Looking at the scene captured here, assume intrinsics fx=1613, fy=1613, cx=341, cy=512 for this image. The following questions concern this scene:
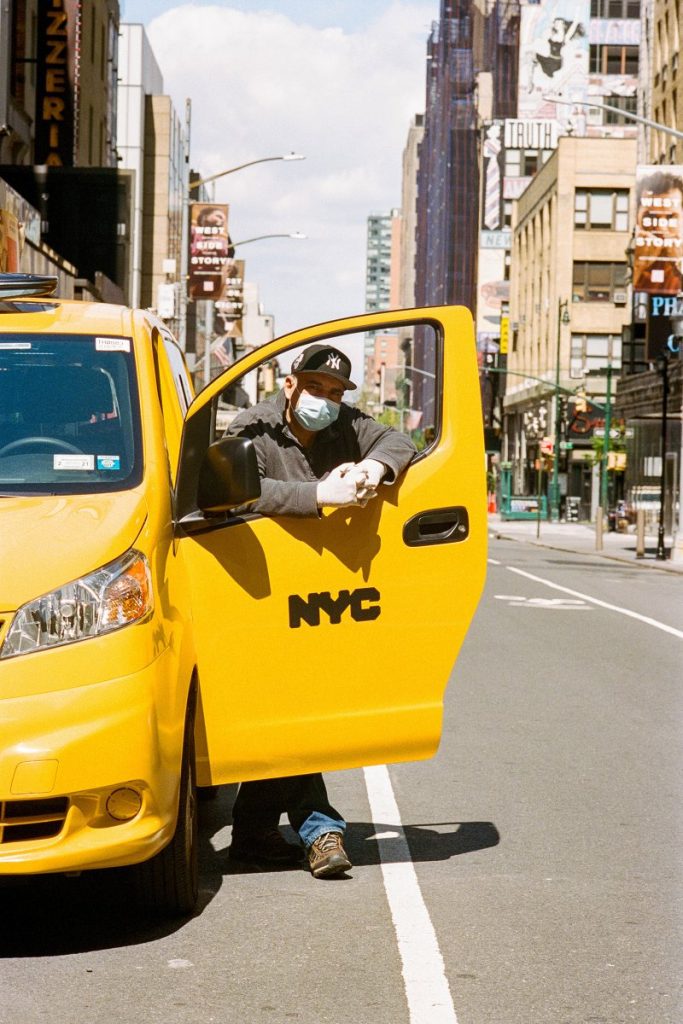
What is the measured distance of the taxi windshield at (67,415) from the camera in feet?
18.2

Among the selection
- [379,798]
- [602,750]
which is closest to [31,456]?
[379,798]

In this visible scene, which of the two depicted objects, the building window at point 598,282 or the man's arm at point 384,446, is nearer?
the man's arm at point 384,446

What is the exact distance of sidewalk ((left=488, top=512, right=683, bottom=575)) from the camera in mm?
37094

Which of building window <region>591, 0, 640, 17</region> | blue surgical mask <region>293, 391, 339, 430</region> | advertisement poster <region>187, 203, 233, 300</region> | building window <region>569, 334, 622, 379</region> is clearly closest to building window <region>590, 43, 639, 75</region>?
building window <region>591, 0, 640, 17</region>

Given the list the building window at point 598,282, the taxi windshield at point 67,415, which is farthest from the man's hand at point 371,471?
the building window at point 598,282

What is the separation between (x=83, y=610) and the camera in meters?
4.90

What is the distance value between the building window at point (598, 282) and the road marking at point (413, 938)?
81.2 m

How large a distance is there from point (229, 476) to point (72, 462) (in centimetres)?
60

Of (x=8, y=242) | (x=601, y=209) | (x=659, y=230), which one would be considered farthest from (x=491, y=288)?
(x=8, y=242)

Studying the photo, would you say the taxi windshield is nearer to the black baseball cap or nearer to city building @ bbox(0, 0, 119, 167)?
the black baseball cap

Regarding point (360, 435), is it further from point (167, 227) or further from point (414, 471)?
point (167, 227)

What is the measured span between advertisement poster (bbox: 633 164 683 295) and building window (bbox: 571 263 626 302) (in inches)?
1742

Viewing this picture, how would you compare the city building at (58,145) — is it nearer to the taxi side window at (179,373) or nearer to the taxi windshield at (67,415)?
the taxi side window at (179,373)

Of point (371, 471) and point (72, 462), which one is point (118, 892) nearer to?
point (72, 462)
